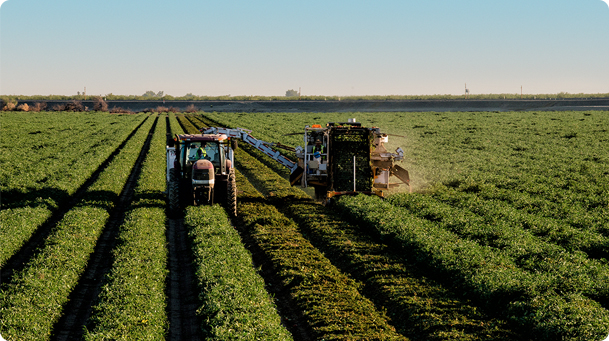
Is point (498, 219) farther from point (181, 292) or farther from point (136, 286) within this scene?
point (136, 286)

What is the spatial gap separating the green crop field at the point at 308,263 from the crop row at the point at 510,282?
4 cm

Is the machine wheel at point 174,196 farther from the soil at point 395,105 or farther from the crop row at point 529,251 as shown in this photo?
the soil at point 395,105

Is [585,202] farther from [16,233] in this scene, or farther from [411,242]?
[16,233]

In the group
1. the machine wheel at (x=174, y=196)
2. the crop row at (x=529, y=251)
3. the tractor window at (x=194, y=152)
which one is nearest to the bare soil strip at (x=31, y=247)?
the machine wheel at (x=174, y=196)

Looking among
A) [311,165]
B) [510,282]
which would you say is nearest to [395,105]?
[311,165]

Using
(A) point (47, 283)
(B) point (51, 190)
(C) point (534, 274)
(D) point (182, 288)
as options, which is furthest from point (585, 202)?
(B) point (51, 190)

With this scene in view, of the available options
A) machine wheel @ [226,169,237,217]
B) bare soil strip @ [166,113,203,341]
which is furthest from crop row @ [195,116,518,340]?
bare soil strip @ [166,113,203,341]

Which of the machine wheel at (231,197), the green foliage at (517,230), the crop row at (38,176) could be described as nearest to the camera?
the green foliage at (517,230)

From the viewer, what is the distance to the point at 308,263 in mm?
13266

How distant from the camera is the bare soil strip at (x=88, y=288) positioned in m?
10.1

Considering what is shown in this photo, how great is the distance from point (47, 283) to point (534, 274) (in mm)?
11551

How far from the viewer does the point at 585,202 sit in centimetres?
2031

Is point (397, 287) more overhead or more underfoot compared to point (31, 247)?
more underfoot

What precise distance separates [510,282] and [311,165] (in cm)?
1001
